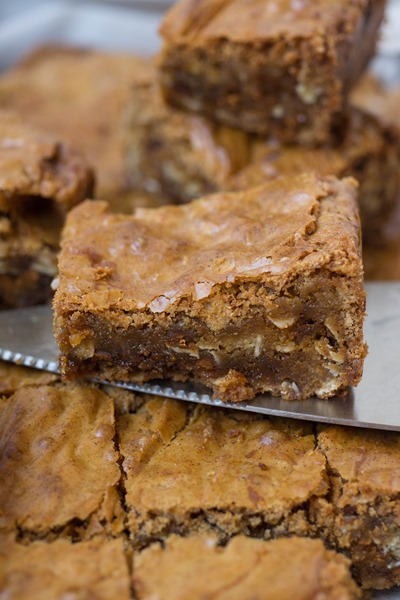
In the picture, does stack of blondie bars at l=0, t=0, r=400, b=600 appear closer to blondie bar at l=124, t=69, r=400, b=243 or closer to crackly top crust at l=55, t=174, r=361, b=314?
crackly top crust at l=55, t=174, r=361, b=314

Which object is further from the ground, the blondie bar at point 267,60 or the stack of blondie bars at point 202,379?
the blondie bar at point 267,60

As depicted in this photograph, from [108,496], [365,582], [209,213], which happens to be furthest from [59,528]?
[209,213]

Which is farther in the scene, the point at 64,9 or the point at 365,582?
the point at 64,9

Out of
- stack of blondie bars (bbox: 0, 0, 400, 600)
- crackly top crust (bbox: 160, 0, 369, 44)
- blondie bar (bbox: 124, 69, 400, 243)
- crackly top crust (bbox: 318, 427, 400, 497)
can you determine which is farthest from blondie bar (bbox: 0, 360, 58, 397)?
crackly top crust (bbox: 160, 0, 369, 44)

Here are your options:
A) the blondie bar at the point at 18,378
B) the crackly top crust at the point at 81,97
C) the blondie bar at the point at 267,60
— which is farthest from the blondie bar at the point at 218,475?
the crackly top crust at the point at 81,97

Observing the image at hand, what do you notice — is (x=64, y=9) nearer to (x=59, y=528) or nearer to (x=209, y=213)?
(x=209, y=213)

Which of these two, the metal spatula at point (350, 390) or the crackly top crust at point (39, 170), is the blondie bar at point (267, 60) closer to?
the crackly top crust at point (39, 170)

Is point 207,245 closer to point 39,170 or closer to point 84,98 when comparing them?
point 39,170
